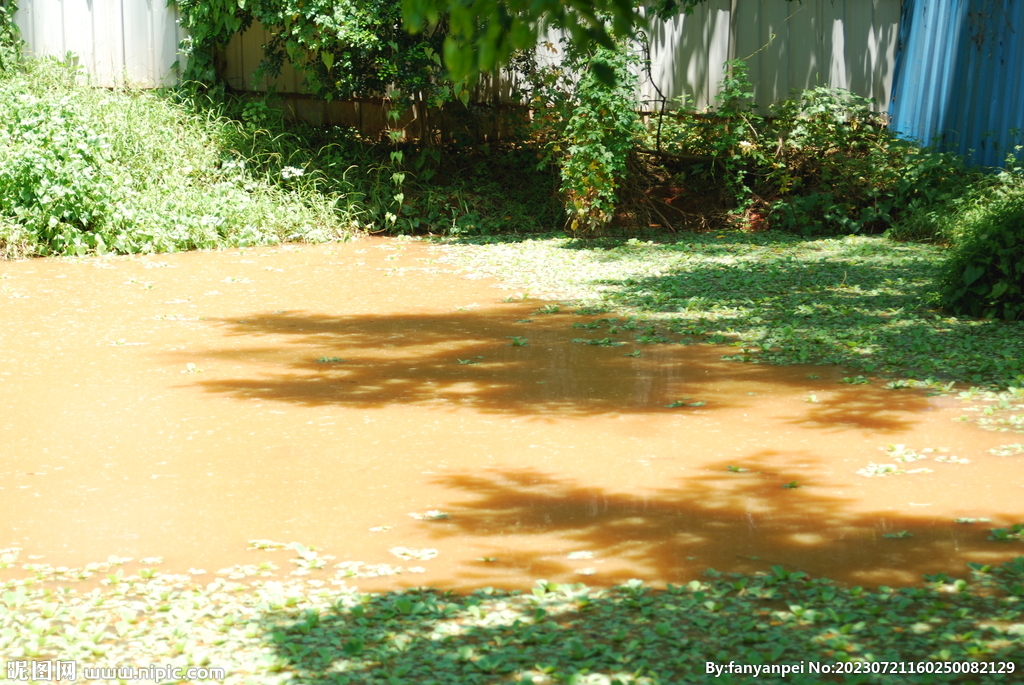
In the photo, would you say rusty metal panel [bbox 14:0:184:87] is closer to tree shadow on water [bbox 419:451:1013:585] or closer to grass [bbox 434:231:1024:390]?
grass [bbox 434:231:1024:390]

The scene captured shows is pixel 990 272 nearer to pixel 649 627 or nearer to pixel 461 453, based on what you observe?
pixel 461 453

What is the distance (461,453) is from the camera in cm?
473

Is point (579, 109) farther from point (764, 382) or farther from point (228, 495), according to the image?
point (228, 495)

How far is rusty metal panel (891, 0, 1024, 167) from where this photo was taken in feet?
34.6

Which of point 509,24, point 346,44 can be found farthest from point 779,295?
point 509,24

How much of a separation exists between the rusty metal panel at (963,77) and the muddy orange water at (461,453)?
233 inches

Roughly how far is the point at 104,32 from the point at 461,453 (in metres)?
9.77

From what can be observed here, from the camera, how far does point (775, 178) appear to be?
11.4m

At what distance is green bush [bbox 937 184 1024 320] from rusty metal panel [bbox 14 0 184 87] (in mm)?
9121

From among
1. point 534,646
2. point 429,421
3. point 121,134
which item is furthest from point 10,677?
point 121,134

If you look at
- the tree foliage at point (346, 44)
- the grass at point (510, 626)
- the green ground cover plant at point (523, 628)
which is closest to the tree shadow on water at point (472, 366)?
the grass at point (510, 626)

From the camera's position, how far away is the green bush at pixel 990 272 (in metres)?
6.88

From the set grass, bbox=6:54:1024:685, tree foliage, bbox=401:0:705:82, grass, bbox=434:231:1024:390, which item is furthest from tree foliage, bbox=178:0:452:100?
tree foliage, bbox=401:0:705:82

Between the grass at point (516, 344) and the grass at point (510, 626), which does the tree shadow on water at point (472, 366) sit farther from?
the grass at point (510, 626)
